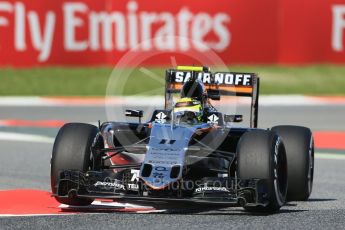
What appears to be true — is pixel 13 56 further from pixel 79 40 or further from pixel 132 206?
pixel 132 206

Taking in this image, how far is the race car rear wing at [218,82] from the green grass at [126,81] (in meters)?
12.9

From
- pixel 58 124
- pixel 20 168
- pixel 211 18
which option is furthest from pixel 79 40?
pixel 20 168

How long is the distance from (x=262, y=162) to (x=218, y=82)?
2670 mm

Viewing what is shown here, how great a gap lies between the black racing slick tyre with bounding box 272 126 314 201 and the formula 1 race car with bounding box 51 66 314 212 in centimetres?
1

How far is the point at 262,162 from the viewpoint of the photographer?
10.4m

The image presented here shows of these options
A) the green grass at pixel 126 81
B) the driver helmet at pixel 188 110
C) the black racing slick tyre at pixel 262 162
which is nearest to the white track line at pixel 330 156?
the driver helmet at pixel 188 110

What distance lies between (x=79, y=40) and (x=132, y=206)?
1551cm

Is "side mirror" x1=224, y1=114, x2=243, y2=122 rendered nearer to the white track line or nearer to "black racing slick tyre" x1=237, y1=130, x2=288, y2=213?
"black racing slick tyre" x1=237, y1=130, x2=288, y2=213

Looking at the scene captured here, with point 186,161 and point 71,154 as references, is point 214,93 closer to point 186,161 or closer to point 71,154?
point 186,161

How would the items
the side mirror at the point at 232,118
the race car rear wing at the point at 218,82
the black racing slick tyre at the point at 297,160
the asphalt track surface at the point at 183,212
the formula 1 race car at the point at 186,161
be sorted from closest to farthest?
the asphalt track surface at the point at 183,212 → the formula 1 race car at the point at 186,161 → the black racing slick tyre at the point at 297,160 → the side mirror at the point at 232,118 → the race car rear wing at the point at 218,82

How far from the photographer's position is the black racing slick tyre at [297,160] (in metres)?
11.5

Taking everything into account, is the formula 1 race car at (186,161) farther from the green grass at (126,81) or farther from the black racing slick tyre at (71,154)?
the green grass at (126,81)

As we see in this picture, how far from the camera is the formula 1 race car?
33.9 ft

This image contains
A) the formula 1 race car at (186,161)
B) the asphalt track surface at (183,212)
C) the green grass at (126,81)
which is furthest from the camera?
the green grass at (126,81)
